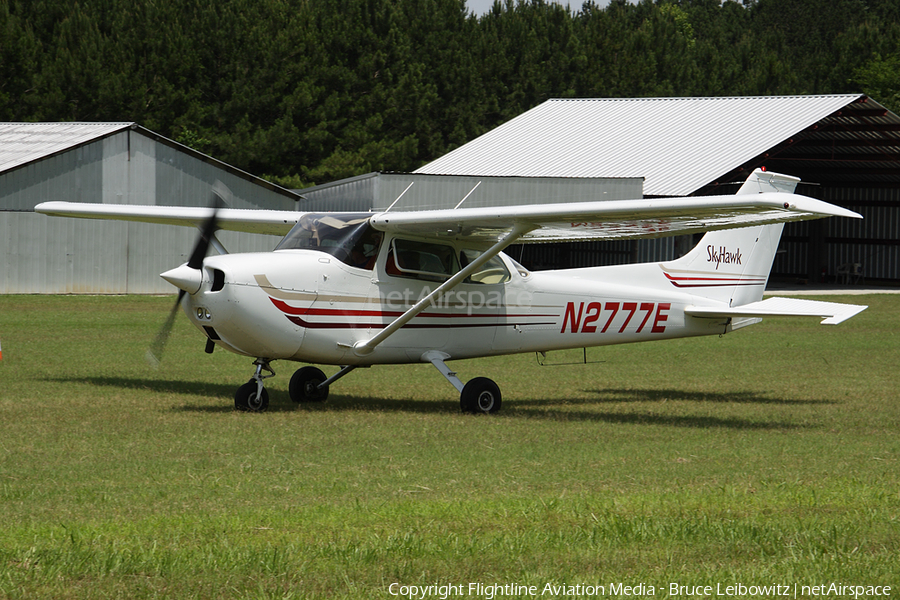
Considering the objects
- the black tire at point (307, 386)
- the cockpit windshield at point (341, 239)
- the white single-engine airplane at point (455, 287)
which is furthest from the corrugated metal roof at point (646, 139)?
the cockpit windshield at point (341, 239)

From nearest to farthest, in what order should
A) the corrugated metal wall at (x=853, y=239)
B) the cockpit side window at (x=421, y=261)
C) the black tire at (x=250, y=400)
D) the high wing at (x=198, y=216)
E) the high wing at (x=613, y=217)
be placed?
the high wing at (x=613, y=217)
the black tire at (x=250, y=400)
the cockpit side window at (x=421, y=261)
the high wing at (x=198, y=216)
the corrugated metal wall at (x=853, y=239)

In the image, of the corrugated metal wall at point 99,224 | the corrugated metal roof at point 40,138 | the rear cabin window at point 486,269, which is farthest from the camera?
the corrugated metal roof at point 40,138

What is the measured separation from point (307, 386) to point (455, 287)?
2039 millimetres

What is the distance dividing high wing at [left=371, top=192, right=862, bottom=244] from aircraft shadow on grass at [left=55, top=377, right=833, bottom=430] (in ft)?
6.49

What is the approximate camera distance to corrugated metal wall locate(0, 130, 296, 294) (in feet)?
96.2

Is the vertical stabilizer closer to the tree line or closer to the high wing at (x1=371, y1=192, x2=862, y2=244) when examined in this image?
the high wing at (x1=371, y1=192, x2=862, y2=244)

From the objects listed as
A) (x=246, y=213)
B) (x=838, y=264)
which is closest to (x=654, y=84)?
(x=838, y=264)

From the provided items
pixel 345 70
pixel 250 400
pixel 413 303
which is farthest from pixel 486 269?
pixel 345 70

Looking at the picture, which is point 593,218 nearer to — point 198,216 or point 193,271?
point 193,271

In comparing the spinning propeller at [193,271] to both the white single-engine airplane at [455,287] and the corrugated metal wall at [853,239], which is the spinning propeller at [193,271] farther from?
the corrugated metal wall at [853,239]

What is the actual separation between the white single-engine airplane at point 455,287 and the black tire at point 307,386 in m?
0.02

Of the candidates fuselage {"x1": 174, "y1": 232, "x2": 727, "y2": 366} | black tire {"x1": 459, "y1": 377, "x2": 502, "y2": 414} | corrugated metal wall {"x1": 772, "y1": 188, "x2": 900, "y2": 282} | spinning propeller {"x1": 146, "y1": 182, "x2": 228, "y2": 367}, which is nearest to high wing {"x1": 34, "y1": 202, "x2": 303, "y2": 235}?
spinning propeller {"x1": 146, "y1": 182, "x2": 228, "y2": 367}

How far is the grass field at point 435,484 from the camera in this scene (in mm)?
5438

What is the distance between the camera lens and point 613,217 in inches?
427
